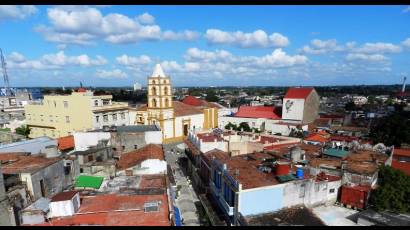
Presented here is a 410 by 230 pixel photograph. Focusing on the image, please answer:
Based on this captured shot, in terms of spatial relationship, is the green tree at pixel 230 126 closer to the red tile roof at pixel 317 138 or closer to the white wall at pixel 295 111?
the white wall at pixel 295 111

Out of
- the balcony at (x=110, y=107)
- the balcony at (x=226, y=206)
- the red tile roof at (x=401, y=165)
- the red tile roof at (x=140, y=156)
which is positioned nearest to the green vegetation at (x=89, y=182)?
the red tile roof at (x=140, y=156)

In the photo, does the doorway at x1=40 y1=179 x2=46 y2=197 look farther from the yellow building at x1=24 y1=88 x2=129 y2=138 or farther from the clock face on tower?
the clock face on tower

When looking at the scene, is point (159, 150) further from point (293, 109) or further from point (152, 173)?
point (293, 109)

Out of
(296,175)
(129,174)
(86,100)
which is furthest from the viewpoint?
(86,100)

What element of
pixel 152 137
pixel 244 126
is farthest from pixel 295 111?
Answer: pixel 152 137

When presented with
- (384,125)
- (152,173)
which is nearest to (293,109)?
(384,125)

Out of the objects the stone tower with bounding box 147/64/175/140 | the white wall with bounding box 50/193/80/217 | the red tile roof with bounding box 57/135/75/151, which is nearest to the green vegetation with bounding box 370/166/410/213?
the white wall with bounding box 50/193/80/217

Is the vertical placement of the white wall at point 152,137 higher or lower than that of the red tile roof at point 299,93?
lower
